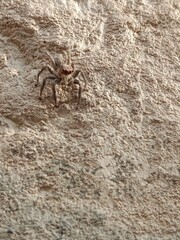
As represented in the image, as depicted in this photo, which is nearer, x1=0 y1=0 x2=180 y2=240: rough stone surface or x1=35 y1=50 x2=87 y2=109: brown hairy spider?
x1=0 y1=0 x2=180 y2=240: rough stone surface

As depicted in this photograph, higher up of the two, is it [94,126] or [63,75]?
[63,75]

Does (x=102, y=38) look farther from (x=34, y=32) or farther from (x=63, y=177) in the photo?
(x=63, y=177)

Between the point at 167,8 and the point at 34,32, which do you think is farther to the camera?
the point at 167,8

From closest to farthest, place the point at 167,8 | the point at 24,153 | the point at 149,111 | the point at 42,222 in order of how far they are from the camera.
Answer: the point at 42,222, the point at 24,153, the point at 149,111, the point at 167,8

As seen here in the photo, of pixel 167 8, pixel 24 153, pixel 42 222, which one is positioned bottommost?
pixel 42 222

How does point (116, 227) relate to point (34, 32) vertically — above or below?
below

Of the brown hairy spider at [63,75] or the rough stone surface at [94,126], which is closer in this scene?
the rough stone surface at [94,126]

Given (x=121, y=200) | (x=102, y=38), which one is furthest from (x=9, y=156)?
(x=102, y=38)

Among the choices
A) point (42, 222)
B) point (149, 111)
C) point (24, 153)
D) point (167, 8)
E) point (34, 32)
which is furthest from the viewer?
point (167, 8)
